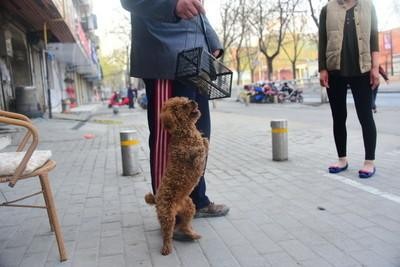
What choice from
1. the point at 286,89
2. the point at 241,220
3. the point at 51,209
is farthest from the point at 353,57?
the point at 286,89

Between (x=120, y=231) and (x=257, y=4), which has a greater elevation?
(x=257, y=4)

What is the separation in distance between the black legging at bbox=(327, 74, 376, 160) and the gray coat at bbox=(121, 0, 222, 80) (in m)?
2.10

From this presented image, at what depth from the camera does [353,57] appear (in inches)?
174

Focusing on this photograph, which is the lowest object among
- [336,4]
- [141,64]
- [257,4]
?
[141,64]

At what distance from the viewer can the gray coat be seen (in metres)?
2.93

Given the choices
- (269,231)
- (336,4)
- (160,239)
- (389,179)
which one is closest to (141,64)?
(160,239)

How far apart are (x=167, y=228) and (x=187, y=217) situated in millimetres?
216

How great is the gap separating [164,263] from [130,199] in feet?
5.42

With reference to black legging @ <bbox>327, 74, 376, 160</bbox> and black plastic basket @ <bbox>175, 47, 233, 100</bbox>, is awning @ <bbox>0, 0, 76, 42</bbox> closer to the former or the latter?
black legging @ <bbox>327, 74, 376, 160</bbox>

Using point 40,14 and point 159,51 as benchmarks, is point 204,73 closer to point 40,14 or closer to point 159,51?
point 159,51

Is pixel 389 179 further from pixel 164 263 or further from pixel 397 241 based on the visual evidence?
pixel 164 263

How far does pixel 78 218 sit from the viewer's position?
3695 millimetres

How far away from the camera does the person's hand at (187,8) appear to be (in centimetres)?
264

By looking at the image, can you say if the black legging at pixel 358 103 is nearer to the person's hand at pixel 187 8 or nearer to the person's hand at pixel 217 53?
the person's hand at pixel 217 53
